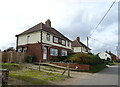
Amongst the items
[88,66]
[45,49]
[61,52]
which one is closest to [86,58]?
[88,66]

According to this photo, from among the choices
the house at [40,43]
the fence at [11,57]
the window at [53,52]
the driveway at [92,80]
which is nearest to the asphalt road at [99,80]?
the driveway at [92,80]

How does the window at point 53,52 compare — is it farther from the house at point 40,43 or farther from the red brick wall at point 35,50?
the red brick wall at point 35,50

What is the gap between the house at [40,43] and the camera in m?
26.0

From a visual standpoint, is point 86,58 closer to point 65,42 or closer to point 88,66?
point 88,66

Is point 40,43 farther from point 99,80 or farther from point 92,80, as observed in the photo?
point 99,80

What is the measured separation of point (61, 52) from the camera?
32.3 metres

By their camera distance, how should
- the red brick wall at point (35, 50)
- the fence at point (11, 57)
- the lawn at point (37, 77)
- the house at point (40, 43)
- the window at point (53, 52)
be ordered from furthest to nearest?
the window at point (53, 52) → the house at point (40, 43) → the red brick wall at point (35, 50) → the fence at point (11, 57) → the lawn at point (37, 77)

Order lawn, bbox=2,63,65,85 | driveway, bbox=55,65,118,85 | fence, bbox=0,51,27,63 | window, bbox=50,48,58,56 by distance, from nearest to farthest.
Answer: lawn, bbox=2,63,65,85
driveway, bbox=55,65,118,85
fence, bbox=0,51,27,63
window, bbox=50,48,58,56

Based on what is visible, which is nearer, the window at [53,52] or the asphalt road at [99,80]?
the asphalt road at [99,80]

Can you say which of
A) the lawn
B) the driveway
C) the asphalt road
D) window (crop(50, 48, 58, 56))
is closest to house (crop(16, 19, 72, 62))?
window (crop(50, 48, 58, 56))

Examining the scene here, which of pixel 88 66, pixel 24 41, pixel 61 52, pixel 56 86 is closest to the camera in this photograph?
pixel 56 86

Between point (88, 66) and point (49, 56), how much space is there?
32.7ft

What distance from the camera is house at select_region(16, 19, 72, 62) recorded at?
26031 millimetres

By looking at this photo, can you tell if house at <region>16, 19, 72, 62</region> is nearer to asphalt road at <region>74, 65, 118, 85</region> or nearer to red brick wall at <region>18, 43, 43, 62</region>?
red brick wall at <region>18, 43, 43, 62</region>
